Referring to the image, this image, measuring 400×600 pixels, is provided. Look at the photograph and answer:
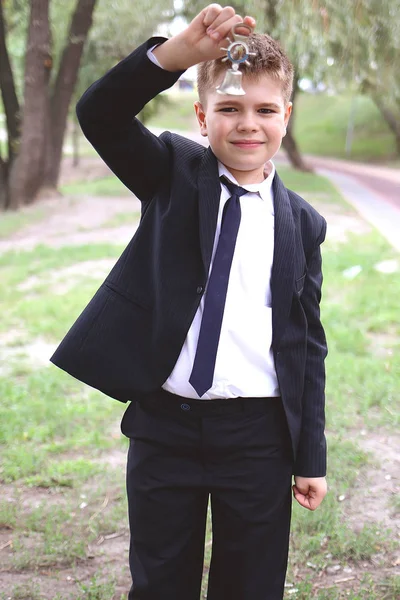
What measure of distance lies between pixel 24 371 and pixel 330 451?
7.43 ft

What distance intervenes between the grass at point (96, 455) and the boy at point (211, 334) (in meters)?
0.82

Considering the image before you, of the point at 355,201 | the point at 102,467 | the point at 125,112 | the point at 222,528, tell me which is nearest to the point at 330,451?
the point at 102,467

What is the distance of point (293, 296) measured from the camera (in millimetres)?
1823

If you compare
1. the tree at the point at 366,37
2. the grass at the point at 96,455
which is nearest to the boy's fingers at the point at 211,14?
the grass at the point at 96,455

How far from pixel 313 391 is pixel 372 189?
16.9 metres

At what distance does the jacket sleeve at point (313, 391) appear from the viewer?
1.92 metres

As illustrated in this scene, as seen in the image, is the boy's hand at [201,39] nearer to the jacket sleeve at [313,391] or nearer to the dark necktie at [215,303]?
the dark necktie at [215,303]

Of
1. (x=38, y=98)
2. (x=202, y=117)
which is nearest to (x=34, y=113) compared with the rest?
(x=38, y=98)

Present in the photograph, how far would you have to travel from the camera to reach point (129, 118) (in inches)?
66.9

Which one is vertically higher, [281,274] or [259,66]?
[259,66]

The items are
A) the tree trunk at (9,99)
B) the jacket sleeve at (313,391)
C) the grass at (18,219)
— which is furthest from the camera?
the tree trunk at (9,99)

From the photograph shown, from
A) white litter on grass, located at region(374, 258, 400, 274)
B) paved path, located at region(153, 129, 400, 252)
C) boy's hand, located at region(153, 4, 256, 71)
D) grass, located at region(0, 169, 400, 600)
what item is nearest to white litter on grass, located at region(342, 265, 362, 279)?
white litter on grass, located at region(374, 258, 400, 274)

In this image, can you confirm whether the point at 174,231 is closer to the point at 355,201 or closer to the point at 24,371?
the point at 24,371

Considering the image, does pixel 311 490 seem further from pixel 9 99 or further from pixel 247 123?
pixel 9 99
